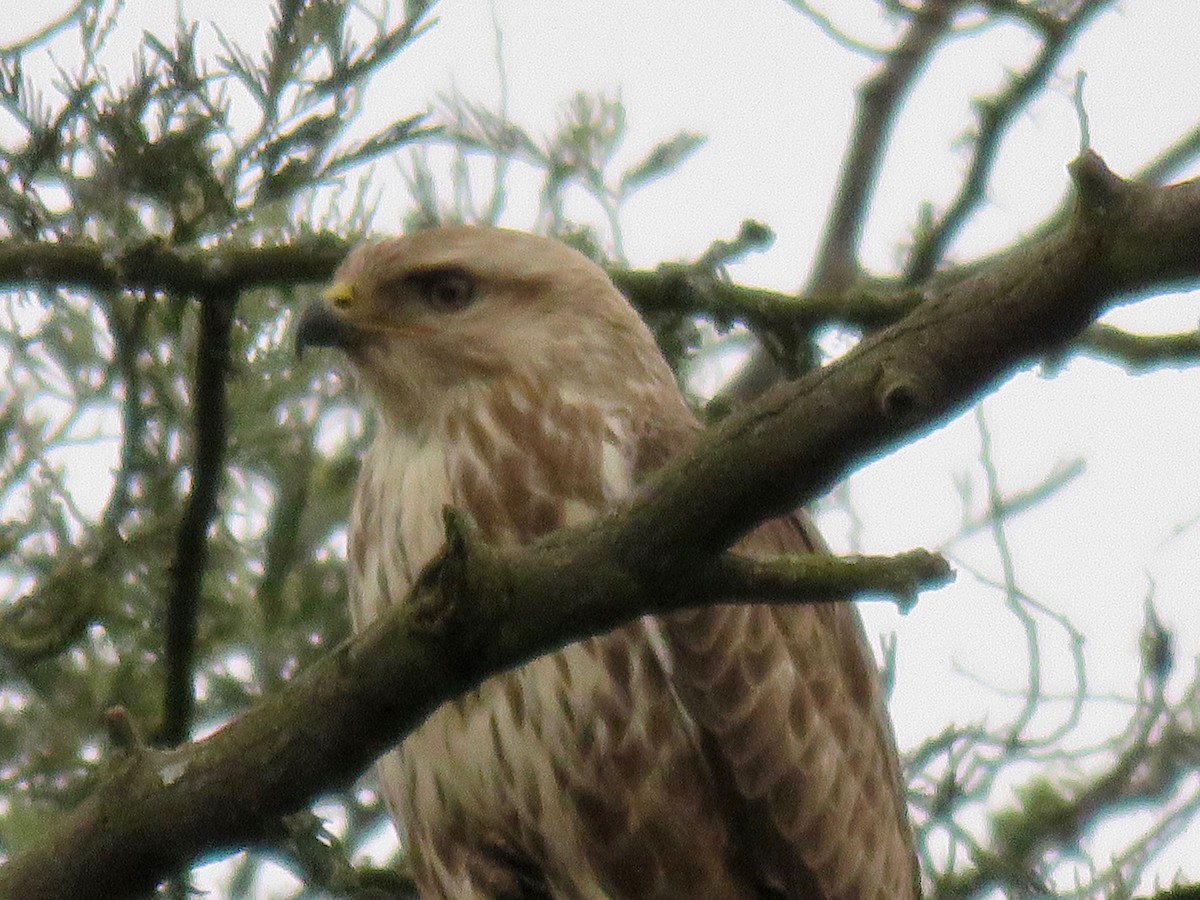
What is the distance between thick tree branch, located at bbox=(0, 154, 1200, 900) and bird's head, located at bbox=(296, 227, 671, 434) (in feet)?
6.16

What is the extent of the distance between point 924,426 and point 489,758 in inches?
67.2

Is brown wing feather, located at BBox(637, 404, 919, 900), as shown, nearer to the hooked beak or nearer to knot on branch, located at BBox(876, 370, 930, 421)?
the hooked beak

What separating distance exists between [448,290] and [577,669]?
119 centimetres

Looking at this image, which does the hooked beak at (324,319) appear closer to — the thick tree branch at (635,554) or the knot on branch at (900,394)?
the thick tree branch at (635,554)

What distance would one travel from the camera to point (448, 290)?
4.87m

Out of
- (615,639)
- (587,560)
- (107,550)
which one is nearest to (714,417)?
(615,639)

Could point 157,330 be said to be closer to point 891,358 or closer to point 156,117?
point 156,117

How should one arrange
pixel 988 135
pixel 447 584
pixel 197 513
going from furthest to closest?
pixel 988 135, pixel 197 513, pixel 447 584

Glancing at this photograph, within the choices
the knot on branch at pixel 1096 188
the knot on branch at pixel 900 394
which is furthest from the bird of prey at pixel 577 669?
the knot on branch at pixel 1096 188

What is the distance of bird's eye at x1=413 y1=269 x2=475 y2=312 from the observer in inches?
191

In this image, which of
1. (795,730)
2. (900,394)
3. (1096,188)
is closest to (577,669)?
(795,730)

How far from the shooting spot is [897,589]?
262cm

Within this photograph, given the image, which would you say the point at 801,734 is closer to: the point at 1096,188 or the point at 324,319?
the point at 324,319

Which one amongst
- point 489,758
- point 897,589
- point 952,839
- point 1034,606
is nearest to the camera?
point 897,589
